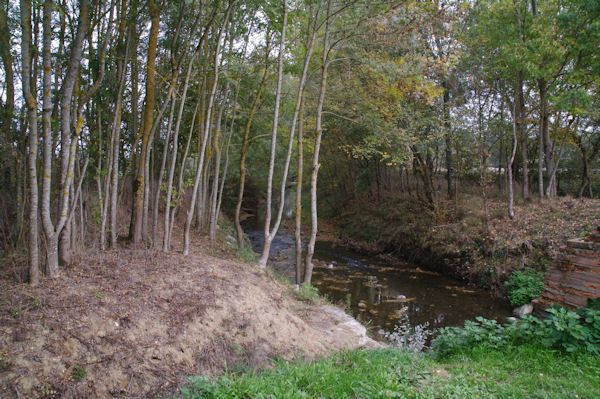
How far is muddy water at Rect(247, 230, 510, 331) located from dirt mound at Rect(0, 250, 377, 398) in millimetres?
3114

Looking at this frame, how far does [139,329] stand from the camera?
4.23 meters

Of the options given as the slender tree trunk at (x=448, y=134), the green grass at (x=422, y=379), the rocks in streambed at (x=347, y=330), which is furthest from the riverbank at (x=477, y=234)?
the green grass at (x=422, y=379)

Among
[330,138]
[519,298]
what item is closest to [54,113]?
[519,298]

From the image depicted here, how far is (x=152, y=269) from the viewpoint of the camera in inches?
225

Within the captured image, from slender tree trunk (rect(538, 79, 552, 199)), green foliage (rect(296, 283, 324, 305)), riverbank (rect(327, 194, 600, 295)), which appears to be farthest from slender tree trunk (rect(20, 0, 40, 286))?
slender tree trunk (rect(538, 79, 552, 199))

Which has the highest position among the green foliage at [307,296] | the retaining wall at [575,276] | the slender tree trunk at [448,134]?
the slender tree trunk at [448,134]

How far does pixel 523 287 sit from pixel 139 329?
32.0 ft

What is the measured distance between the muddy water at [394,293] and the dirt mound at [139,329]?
311 cm

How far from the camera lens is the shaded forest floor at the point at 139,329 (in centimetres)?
346

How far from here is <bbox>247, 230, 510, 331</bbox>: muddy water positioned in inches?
355

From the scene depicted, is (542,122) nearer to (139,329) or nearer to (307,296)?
(307,296)

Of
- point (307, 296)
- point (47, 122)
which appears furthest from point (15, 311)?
point (307, 296)

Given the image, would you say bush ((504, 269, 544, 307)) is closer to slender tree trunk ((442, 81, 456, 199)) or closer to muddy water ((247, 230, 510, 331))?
muddy water ((247, 230, 510, 331))

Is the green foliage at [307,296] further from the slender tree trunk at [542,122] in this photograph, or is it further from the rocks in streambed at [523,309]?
the slender tree trunk at [542,122]
